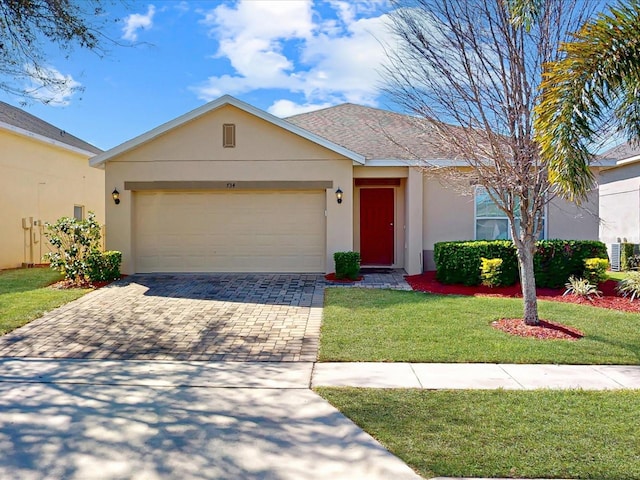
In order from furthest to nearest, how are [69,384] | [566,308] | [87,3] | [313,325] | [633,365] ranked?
1. [566,308]
2. [313,325]
3. [87,3]
4. [633,365]
5. [69,384]

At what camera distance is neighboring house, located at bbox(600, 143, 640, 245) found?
686 inches

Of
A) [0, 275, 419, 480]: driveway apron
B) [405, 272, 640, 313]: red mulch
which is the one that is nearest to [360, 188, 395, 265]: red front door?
[405, 272, 640, 313]: red mulch

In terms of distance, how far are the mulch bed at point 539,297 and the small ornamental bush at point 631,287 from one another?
0.47ft

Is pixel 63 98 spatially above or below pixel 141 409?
above

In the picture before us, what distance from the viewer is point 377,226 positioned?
1466cm

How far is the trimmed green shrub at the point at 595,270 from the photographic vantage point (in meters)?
10.5

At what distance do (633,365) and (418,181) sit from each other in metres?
7.88

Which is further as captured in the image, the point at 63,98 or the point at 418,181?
the point at 418,181

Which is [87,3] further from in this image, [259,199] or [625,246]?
[625,246]

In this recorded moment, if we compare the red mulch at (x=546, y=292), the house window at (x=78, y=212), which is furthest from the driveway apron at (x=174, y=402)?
the house window at (x=78, y=212)

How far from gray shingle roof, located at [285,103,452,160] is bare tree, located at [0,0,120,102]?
261 inches

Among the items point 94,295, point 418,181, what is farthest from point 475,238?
point 94,295

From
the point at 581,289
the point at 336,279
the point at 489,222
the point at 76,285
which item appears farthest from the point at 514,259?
the point at 76,285

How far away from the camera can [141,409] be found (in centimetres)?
455
